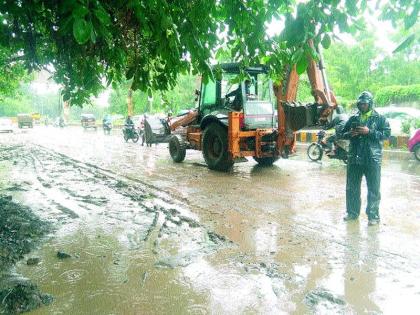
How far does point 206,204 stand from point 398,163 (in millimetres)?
7093

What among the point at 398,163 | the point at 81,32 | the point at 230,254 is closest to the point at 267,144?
the point at 398,163

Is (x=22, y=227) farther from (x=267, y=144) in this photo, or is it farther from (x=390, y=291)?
(x=267, y=144)

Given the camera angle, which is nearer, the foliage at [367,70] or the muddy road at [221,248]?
the muddy road at [221,248]

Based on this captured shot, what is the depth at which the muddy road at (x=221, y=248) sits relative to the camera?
9.86ft

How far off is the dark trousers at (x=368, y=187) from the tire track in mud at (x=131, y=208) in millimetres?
1940

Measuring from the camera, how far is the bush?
2177 centimetres

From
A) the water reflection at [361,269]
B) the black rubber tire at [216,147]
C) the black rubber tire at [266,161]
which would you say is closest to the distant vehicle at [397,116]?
the black rubber tire at [266,161]

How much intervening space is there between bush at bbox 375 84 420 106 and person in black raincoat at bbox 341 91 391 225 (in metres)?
19.3

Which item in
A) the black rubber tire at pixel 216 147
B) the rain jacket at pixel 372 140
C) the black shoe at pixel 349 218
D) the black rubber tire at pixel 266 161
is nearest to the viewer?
the rain jacket at pixel 372 140

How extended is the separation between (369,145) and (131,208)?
3.59 meters

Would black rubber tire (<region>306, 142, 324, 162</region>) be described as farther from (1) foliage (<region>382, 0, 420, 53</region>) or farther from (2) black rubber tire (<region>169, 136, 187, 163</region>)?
(1) foliage (<region>382, 0, 420, 53</region>)

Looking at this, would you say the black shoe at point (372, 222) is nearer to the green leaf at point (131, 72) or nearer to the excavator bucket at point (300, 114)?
the green leaf at point (131, 72)

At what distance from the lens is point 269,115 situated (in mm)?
9281

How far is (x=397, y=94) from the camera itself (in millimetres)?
22547
